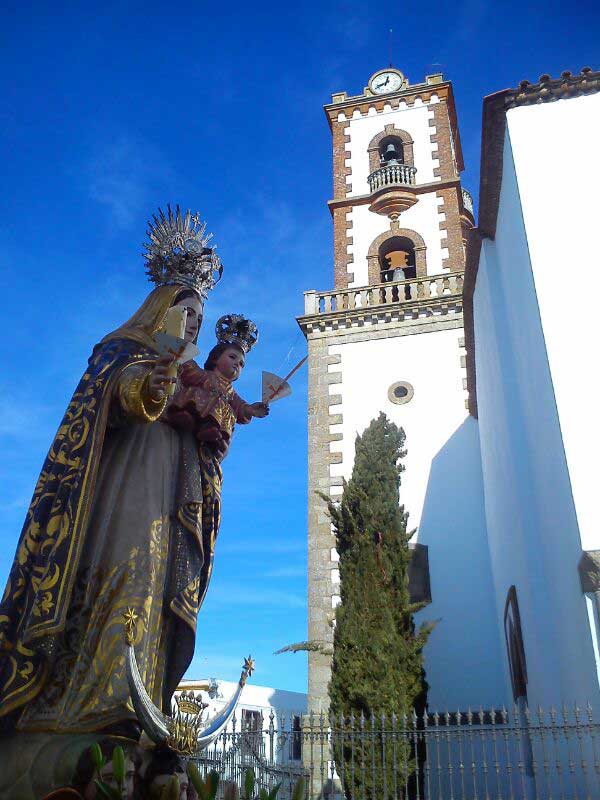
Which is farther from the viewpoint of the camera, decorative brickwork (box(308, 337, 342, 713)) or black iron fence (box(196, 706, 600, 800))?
decorative brickwork (box(308, 337, 342, 713))

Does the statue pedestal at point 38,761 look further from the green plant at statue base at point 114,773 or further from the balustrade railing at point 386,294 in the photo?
the balustrade railing at point 386,294

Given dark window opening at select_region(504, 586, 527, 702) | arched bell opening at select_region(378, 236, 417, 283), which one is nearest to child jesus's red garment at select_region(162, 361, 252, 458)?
dark window opening at select_region(504, 586, 527, 702)

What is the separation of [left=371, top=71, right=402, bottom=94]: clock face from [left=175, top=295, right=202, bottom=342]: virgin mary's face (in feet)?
63.4

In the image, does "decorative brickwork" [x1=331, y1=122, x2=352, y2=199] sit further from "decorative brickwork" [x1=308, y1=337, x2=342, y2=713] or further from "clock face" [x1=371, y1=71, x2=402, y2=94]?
"decorative brickwork" [x1=308, y1=337, x2=342, y2=713]

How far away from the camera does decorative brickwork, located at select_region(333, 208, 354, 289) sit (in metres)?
17.6

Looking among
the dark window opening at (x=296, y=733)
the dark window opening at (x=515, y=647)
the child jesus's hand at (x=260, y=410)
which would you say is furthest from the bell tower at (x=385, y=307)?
the child jesus's hand at (x=260, y=410)

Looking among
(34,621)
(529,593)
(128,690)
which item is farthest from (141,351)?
(529,593)

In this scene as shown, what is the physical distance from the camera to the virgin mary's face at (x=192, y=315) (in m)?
3.55

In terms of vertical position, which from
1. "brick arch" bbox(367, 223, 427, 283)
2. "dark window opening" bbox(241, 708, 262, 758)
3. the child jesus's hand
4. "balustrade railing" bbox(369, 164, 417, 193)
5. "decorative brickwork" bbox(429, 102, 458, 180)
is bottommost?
"dark window opening" bbox(241, 708, 262, 758)

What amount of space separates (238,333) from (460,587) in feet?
36.0

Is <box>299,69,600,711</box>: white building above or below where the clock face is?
below

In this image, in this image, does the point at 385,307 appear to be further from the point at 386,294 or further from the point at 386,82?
the point at 386,82

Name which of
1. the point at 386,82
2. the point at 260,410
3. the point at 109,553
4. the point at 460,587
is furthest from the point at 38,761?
the point at 386,82

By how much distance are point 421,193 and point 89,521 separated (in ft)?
55.6
